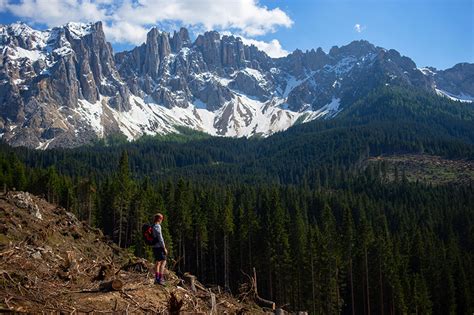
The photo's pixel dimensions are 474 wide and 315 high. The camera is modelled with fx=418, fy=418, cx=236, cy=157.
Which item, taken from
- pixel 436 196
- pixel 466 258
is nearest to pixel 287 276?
pixel 466 258

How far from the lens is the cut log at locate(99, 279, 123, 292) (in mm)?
11852

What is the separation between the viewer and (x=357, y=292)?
56.2 m

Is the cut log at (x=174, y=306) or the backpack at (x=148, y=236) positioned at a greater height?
the backpack at (x=148, y=236)

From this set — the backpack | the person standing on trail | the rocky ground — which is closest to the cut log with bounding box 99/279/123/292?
the rocky ground

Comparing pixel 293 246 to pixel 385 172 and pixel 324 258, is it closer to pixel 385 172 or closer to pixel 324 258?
pixel 324 258

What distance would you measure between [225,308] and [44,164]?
199888 millimetres

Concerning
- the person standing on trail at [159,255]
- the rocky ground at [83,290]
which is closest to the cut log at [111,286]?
the rocky ground at [83,290]

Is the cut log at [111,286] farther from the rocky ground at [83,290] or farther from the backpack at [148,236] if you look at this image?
the backpack at [148,236]

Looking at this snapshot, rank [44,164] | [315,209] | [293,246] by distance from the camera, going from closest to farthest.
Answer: [293,246] < [315,209] < [44,164]

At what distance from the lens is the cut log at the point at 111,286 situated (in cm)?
1185

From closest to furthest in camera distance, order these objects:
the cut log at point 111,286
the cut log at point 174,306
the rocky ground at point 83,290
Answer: the cut log at point 174,306 < the rocky ground at point 83,290 < the cut log at point 111,286

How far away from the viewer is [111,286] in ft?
39.3

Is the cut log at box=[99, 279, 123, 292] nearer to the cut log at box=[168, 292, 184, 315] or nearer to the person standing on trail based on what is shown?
the person standing on trail

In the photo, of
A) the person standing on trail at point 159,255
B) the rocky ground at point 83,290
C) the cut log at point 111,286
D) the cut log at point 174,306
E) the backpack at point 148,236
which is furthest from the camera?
the backpack at point 148,236
